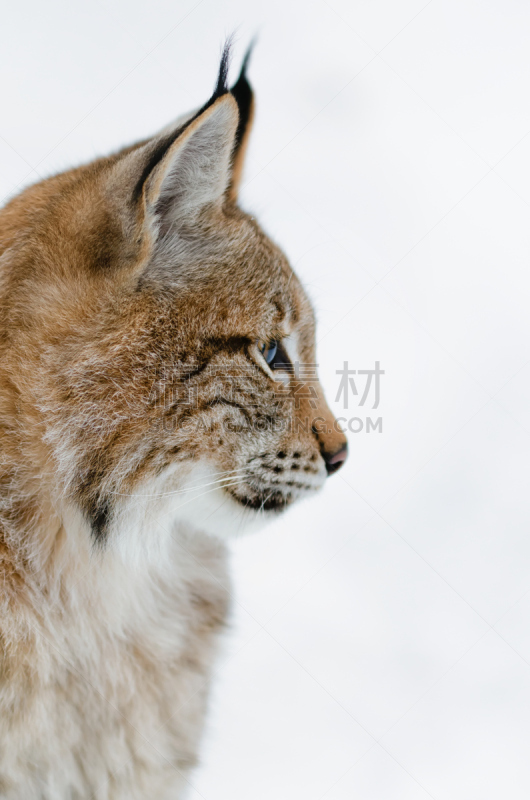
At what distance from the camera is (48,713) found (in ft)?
5.76

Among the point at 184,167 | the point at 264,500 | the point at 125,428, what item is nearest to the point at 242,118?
the point at 184,167

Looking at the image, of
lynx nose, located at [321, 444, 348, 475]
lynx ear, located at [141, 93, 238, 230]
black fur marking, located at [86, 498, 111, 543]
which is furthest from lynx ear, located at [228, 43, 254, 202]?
black fur marking, located at [86, 498, 111, 543]

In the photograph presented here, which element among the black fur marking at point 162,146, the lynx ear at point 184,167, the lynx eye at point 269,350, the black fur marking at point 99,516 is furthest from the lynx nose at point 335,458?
the black fur marking at point 162,146

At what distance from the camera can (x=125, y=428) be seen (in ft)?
5.70

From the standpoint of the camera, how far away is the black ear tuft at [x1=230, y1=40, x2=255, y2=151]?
1.88m

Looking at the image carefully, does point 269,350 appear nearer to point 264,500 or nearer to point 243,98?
point 264,500

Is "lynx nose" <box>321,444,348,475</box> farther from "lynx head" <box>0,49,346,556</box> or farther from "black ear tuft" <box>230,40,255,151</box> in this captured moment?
"black ear tuft" <box>230,40,255,151</box>

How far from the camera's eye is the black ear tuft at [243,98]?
1875 millimetres

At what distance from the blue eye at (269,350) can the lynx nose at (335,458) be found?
284 mm

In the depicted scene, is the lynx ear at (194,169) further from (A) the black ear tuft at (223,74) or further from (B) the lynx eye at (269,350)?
(B) the lynx eye at (269,350)

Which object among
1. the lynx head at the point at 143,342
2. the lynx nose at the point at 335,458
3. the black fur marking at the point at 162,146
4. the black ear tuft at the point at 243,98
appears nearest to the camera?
the black fur marking at the point at 162,146

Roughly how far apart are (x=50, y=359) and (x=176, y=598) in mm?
792

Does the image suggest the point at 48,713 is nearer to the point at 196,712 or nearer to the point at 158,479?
the point at 196,712

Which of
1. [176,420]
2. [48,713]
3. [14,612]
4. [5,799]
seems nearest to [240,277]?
[176,420]
